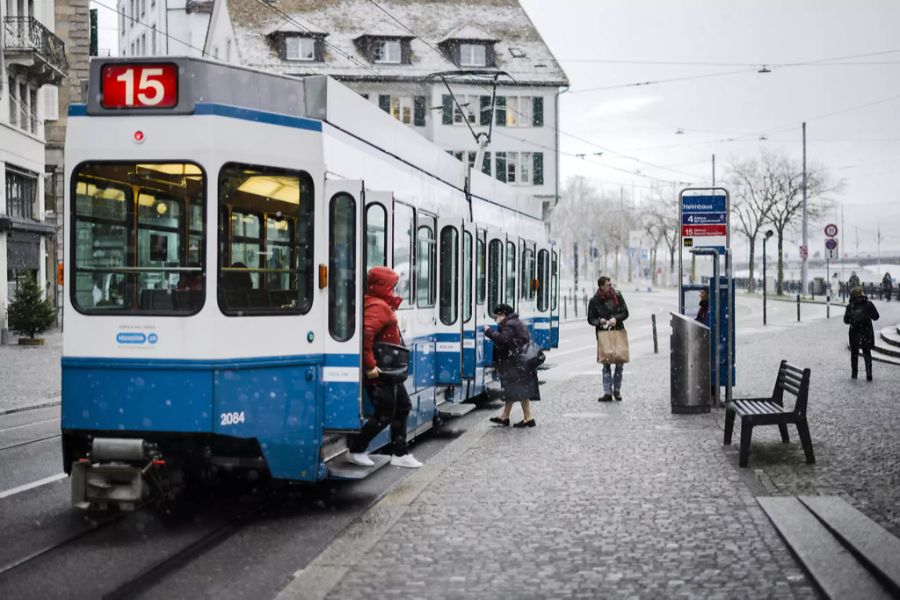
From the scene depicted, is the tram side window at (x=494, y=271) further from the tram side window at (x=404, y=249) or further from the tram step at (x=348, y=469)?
the tram step at (x=348, y=469)

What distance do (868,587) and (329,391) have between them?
4.06 m

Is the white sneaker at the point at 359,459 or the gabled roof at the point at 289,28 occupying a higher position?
the gabled roof at the point at 289,28

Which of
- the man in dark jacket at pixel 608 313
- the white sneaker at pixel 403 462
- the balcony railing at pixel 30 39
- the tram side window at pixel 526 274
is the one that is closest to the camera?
the white sneaker at pixel 403 462

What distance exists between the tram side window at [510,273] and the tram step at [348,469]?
325 inches

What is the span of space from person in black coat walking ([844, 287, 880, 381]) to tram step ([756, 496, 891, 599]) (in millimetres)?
11983

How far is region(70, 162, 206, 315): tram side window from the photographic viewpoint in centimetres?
816

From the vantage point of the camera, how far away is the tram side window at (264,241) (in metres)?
8.27

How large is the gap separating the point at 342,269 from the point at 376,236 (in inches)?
39.8

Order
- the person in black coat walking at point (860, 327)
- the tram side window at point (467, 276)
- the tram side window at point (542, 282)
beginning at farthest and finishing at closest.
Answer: the tram side window at point (542, 282)
the person in black coat walking at point (860, 327)
the tram side window at point (467, 276)

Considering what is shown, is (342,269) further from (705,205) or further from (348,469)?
(705,205)

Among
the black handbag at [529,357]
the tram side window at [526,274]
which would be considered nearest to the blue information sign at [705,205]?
the tram side window at [526,274]

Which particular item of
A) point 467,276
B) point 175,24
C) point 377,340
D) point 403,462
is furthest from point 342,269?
point 175,24

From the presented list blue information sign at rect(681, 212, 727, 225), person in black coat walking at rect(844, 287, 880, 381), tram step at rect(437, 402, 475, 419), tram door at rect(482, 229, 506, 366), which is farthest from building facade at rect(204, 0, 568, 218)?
tram step at rect(437, 402, 475, 419)

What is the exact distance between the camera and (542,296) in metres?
21.3
